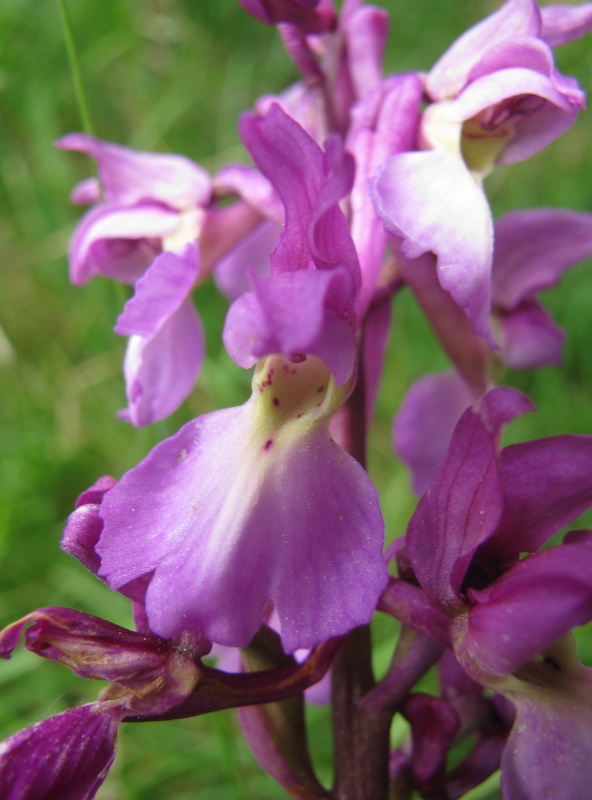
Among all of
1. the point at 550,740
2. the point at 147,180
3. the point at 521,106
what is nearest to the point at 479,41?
the point at 521,106

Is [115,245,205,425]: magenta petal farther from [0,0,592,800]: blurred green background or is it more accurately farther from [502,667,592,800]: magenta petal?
[502,667,592,800]: magenta petal

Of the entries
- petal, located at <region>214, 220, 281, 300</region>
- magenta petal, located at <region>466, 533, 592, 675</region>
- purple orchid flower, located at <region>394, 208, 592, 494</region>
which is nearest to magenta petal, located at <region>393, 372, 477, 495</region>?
purple orchid flower, located at <region>394, 208, 592, 494</region>

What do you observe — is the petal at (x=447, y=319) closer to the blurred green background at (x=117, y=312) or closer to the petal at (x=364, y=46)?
the petal at (x=364, y=46)

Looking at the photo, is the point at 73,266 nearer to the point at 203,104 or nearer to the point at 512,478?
the point at 512,478

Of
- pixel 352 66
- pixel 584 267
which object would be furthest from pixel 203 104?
pixel 352 66

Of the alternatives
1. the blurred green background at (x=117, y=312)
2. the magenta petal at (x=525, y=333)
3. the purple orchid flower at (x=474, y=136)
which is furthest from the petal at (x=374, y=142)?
the blurred green background at (x=117, y=312)
